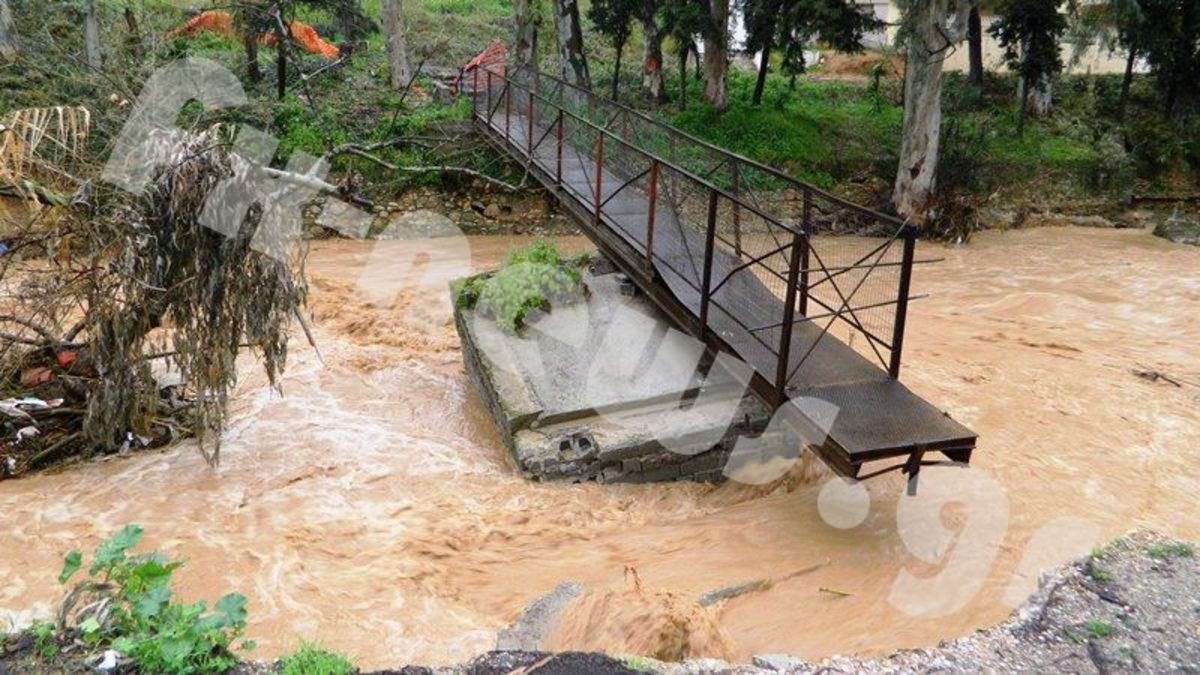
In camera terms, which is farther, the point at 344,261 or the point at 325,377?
the point at 344,261

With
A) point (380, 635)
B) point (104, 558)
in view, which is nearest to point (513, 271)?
point (380, 635)

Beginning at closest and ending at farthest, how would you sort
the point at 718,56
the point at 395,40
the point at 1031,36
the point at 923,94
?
1. the point at 923,94
2. the point at 395,40
3. the point at 1031,36
4. the point at 718,56

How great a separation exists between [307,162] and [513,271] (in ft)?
21.3

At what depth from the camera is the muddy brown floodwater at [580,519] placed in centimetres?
479

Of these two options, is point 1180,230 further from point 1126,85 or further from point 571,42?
point 571,42

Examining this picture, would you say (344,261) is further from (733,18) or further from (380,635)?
(733,18)

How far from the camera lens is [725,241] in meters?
6.76

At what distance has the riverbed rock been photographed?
48.1ft

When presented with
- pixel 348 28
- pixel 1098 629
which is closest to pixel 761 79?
pixel 348 28

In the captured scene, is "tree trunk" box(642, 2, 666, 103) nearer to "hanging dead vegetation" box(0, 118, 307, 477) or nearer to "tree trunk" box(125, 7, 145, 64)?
"tree trunk" box(125, 7, 145, 64)

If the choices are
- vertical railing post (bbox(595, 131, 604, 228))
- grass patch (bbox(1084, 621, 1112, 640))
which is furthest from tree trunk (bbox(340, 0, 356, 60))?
grass patch (bbox(1084, 621, 1112, 640))

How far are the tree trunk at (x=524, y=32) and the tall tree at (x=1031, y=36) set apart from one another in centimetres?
853

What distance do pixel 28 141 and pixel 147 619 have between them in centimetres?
344

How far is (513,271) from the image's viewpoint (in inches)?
333
